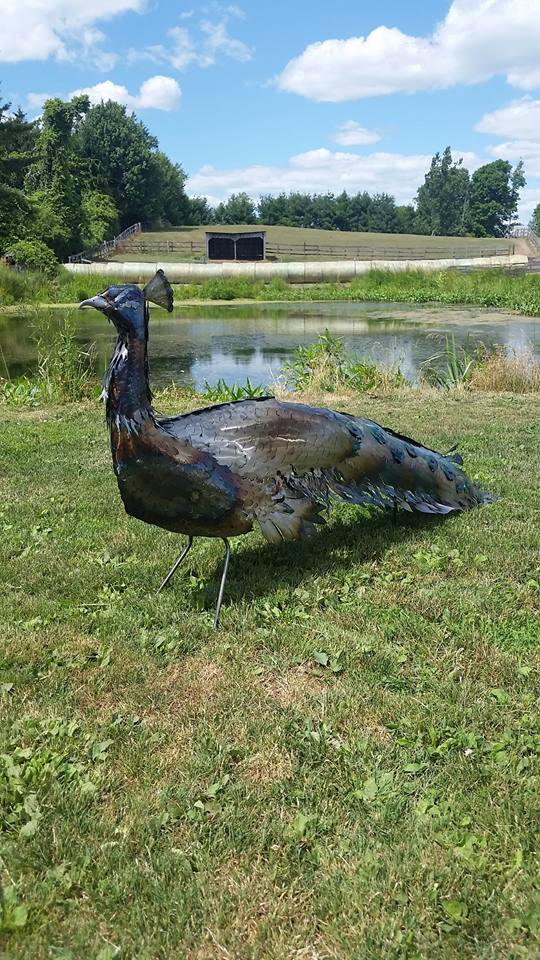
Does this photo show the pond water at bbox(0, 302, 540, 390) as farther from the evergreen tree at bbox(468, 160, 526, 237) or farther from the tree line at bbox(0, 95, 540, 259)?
the evergreen tree at bbox(468, 160, 526, 237)

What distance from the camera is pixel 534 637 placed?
402 cm

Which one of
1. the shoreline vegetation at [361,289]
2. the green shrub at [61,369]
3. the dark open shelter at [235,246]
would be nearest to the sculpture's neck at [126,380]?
the green shrub at [61,369]

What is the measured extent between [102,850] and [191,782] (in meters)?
0.47

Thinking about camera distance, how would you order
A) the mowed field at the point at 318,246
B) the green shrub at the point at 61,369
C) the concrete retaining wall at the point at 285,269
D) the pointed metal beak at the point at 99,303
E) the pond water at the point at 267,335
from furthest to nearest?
the mowed field at the point at 318,246
the concrete retaining wall at the point at 285,269
the pond water at the point at 267,335
the green shrub at the point at 61,369
the pointed metal beak at the point at 99,303

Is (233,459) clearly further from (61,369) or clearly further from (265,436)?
(61,369)

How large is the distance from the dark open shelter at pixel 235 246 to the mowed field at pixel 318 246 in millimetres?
2135

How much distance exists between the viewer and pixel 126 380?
380cm

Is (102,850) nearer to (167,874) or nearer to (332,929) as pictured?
(167,874)

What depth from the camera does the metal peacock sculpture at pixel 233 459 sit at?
3.82 metres

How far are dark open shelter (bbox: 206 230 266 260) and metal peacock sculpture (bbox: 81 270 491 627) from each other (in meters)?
53.9

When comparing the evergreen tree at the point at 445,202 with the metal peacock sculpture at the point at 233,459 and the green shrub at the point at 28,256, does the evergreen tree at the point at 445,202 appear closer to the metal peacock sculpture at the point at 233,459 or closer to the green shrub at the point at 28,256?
the green shrub at the point at 28,256

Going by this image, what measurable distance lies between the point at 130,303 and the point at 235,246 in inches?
2189

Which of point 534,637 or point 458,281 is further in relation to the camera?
point 458,281

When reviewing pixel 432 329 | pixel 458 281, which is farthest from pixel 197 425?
pixel 458 281
